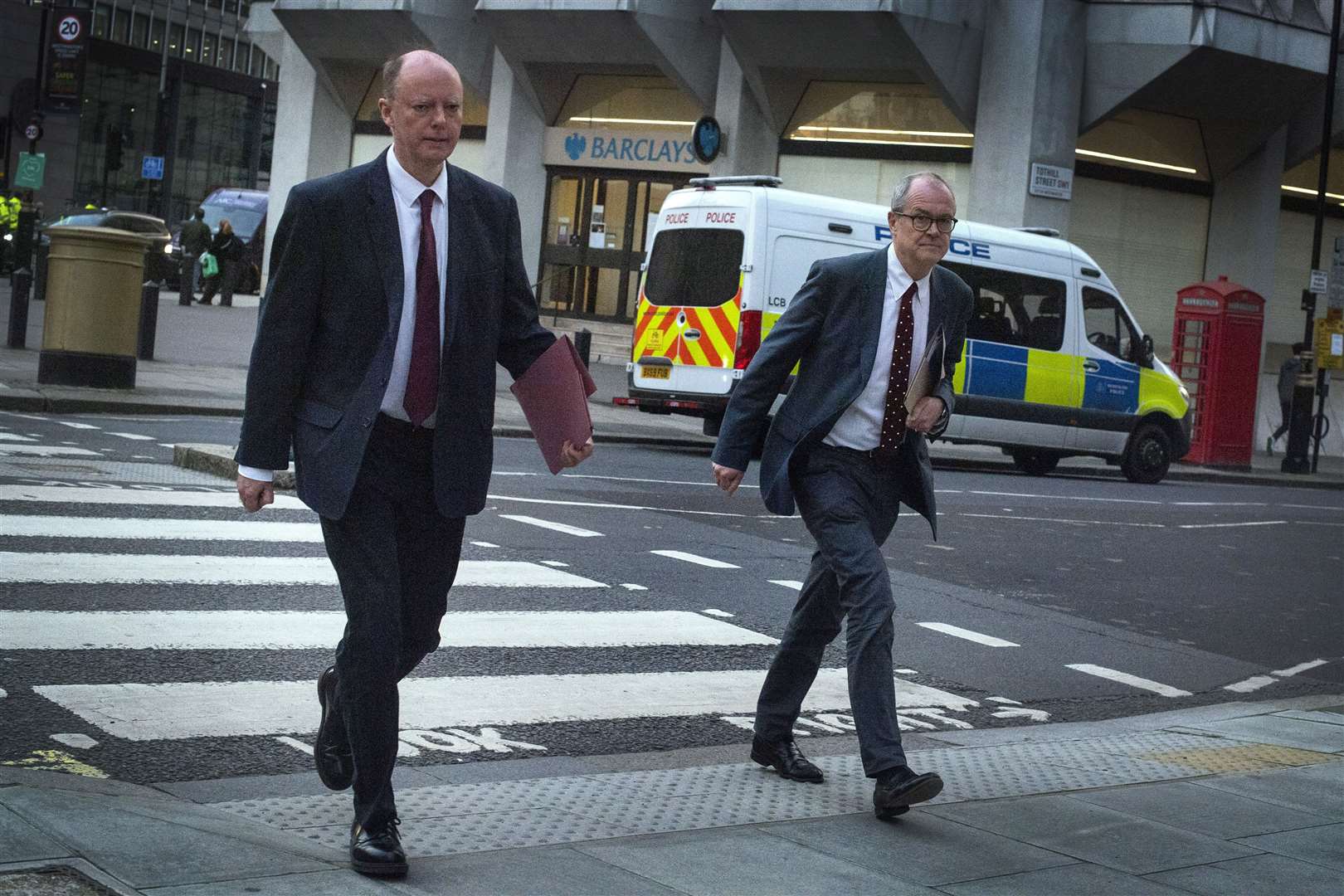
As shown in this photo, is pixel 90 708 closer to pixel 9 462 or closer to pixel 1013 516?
pixel 9 462

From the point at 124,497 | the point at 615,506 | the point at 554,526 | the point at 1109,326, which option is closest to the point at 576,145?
the point at 1109,326

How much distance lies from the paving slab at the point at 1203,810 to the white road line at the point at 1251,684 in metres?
2.67

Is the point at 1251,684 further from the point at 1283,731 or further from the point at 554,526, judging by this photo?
the point at 554,526

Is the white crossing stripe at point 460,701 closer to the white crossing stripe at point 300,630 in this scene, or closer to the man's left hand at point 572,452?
the white crossing stripe at point 300,630

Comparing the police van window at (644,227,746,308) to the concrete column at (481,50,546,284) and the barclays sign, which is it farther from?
the concrete column at (481,50,546,284)

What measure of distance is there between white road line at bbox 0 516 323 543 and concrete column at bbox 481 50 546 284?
77.5ft

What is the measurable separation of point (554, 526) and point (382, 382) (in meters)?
6.58

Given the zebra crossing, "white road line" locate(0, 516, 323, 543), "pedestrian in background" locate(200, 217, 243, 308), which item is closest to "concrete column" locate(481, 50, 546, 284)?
"pedestrian in background" locate(200, 217, 243, 308)

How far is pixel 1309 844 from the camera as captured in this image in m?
5.03

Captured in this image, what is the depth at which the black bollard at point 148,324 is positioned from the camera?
64.7 ft

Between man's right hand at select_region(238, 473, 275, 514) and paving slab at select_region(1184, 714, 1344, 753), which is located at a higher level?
man's right hand at select_region(238, 473, 275, 514)

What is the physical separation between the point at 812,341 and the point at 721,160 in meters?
25.1

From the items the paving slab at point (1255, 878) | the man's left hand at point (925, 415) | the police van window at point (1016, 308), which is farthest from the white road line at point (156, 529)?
the police van window at point (1016, 308)

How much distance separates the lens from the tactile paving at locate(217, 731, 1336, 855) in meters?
4.44
